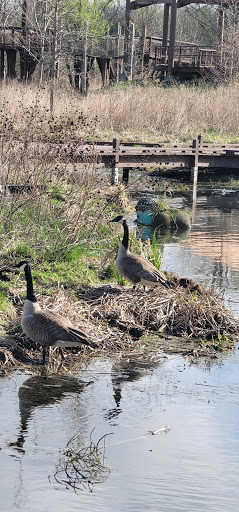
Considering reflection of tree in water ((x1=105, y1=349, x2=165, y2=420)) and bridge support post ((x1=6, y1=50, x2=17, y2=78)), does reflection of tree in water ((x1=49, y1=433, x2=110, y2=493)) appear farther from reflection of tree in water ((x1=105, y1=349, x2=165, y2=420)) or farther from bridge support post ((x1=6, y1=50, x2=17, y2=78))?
bridge support post ((x1=6, y1=50, x2=17, y2=78))

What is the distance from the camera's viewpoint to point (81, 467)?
559 cm

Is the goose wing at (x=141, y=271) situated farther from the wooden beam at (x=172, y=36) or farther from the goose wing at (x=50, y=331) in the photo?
the wooden beam at (x=172, y=36)

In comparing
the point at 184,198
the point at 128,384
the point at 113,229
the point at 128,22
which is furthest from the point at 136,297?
the point at 128,22

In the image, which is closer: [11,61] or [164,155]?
[164,155]

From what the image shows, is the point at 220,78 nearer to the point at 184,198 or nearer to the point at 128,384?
the point at 184,198

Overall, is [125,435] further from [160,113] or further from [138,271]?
[160,113]

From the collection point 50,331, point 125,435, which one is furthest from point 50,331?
point 125,435

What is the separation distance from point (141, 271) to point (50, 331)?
2418mm

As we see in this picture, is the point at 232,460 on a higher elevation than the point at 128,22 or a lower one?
lower

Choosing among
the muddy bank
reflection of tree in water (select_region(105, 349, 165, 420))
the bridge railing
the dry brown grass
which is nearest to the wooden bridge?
the dry brown grass

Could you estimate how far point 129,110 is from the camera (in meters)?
28.2

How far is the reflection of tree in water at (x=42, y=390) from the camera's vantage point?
669 cm

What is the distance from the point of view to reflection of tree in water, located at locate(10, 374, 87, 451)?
21.9ft

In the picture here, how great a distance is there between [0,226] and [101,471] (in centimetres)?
626
